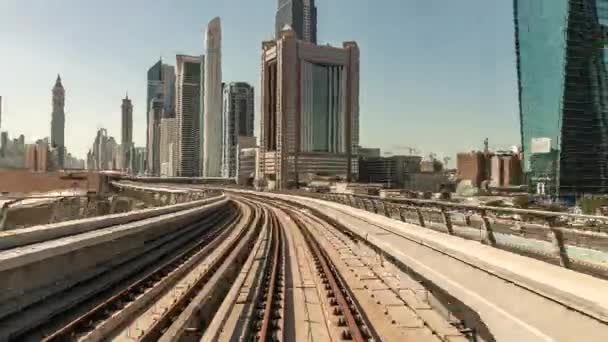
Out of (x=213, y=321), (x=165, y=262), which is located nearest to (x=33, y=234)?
(x=213, y=321)

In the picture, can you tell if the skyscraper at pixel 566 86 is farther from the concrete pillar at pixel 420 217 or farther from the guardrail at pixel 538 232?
the guardrail at pixel 538 232

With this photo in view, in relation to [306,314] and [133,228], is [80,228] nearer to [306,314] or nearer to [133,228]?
[133,228]

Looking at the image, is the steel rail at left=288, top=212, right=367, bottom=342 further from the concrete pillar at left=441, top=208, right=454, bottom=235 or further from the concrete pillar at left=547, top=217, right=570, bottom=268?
the concrete pillar at left=547, top=217, right=570, bottom=268

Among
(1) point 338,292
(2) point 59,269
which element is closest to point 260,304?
(1) point 338,292

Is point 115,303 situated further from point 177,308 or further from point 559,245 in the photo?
point 559,245

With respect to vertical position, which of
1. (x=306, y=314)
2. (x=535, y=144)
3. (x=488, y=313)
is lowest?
(x=306, y=314)

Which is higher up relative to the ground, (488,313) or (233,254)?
(488,313)
